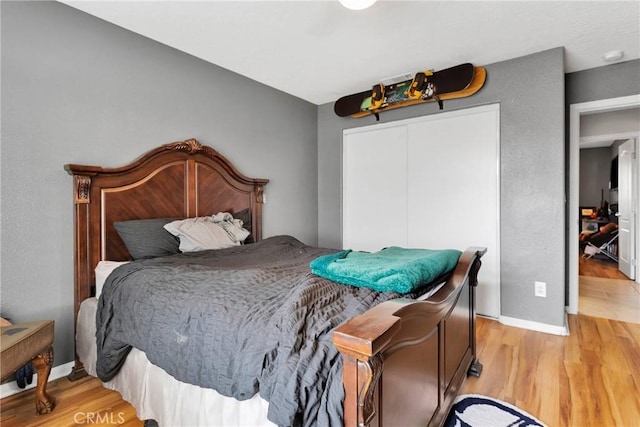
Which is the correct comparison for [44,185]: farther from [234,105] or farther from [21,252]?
[234,105]

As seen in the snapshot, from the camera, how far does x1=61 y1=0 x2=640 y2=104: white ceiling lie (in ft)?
6.93

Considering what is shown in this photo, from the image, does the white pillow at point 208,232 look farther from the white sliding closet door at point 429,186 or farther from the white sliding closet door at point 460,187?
the white sliding closet door at point 460,187

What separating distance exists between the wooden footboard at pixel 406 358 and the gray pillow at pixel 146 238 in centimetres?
183

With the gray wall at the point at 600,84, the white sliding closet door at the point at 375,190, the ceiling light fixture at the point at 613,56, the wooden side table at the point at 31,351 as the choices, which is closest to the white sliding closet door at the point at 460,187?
the white sliding closet door at the point at 375,190

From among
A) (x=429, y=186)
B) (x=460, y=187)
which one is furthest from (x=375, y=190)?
(x=460, y=187)

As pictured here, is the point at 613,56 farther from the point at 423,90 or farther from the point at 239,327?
the point at 239,327

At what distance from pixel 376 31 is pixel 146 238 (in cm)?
227

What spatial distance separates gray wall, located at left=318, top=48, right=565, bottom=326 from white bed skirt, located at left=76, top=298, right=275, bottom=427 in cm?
272

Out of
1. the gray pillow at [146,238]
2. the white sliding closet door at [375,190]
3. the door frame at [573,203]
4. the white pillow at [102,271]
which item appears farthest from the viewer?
the white sliding closet door at [375,190]

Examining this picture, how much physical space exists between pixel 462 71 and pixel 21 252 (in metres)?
3.66

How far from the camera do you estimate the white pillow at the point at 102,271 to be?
2.02 m

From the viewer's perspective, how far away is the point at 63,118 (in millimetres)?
2053

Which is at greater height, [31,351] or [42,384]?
[31,351]

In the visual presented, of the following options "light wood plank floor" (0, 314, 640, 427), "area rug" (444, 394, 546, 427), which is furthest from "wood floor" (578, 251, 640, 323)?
"area rug" (444, 394, 546, 427)
